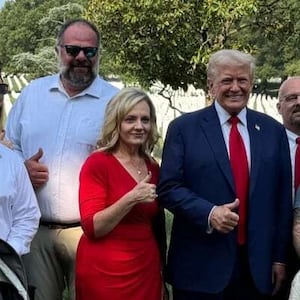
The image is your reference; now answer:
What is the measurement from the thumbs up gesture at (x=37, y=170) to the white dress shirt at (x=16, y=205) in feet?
1.74

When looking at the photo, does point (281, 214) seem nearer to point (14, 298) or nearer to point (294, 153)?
point (294, 153)

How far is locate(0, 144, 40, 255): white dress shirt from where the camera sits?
119 inches

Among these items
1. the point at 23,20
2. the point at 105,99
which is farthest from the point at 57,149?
the point at 23,20

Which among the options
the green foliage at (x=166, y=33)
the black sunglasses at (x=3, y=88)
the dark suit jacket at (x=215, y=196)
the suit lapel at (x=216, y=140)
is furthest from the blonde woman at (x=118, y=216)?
the green foliage at (x=166, y=33)

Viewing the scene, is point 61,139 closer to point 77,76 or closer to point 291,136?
point 77,76

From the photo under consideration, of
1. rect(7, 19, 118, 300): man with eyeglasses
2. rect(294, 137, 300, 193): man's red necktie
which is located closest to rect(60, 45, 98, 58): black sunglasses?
rect(7, 19, 118, 300): man with eyeglasses

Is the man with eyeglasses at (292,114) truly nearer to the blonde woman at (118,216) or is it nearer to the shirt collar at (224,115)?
the shirt collar at (224,115)

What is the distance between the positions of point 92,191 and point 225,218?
70 cm

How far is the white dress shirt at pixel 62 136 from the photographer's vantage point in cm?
376

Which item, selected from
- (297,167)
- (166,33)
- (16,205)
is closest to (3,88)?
(16,205)

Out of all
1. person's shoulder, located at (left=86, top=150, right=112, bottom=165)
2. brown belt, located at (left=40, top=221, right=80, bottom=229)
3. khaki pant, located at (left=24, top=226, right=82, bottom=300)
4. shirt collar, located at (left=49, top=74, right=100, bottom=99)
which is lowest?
khaki pant, located at (left=24, top=226, right=82, bottom=300)

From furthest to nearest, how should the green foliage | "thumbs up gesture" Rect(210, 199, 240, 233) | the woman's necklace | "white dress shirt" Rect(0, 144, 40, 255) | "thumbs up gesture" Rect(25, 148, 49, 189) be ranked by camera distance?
1. the green foliage
2. "thumbs up gesture" Rect(25, 148, 49, 189)
3. the woman's necklace
4. "thumbs up gesture" Rect(210, 199, 240, 233)
5. "white dress shirt" Rect(0, 144, 40, 255)

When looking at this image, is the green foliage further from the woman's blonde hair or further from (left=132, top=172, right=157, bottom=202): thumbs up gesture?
(left=132, top=172, right=157, bottom=202): thumbs up gesture

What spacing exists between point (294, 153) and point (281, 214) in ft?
1.61
